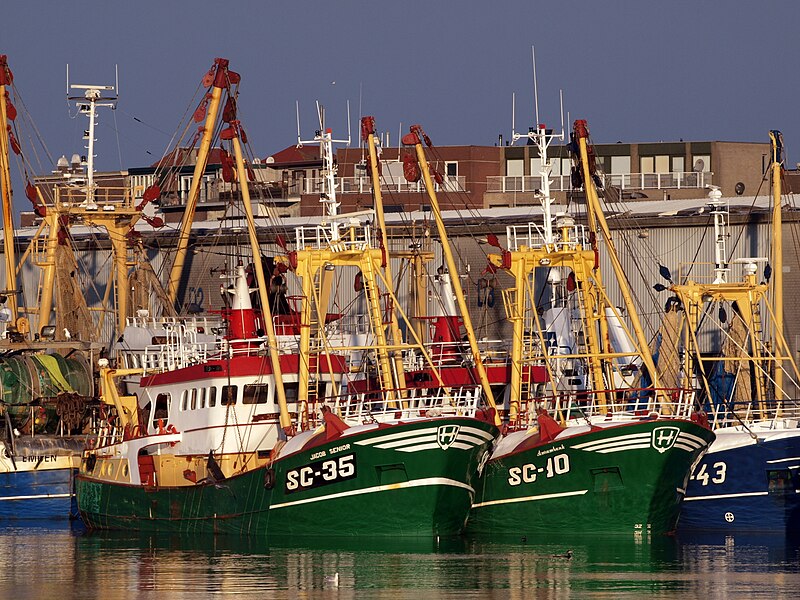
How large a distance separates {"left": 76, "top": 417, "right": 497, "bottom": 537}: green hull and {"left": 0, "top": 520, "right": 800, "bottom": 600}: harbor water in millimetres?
428

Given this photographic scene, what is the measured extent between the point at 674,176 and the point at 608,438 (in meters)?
49.6

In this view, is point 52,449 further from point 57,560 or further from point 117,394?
point 57,560

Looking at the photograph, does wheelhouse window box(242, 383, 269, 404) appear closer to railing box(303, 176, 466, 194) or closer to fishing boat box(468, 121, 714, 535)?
A: fishing boat box(468, 121, 714, 535)

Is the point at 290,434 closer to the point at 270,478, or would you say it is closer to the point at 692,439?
the point at 270,478

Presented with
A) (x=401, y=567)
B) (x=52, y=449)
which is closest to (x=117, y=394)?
(x=52, y=449)

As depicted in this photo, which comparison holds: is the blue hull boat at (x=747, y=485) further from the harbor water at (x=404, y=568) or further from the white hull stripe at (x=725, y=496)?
the harbor water at (x=404, y=568)

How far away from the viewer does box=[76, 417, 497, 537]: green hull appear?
118 feet

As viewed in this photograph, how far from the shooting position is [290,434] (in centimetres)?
3838

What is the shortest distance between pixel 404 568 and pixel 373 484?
4001 mm

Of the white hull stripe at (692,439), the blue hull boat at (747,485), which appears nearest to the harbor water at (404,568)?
the blue hull boat at (747,485)

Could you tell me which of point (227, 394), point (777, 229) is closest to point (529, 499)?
point (227, 394)

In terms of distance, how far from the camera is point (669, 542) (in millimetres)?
37594

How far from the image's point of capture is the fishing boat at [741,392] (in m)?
40.3

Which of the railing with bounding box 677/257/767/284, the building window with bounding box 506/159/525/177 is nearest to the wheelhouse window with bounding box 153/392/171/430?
the railing with bounding box 677/257/767/284
